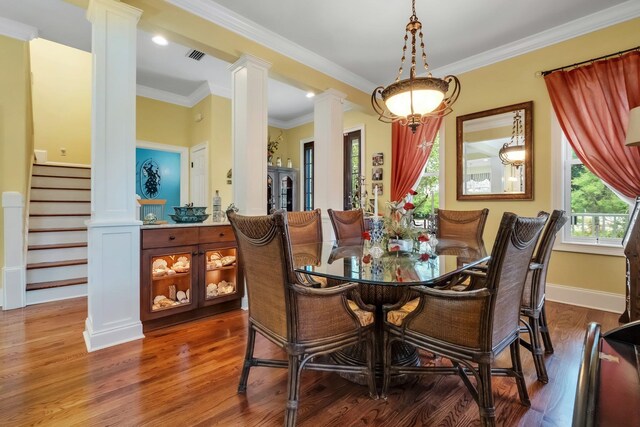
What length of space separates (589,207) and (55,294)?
5.95m

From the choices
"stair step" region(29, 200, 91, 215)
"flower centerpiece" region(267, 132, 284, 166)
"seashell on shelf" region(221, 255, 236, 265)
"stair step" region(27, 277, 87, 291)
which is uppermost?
"flower centerpiece" region(267, 132, 284, 166)

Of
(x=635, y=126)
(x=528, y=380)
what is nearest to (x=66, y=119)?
(x=528, y=380)

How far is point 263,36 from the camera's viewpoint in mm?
3303

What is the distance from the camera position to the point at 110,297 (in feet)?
7.58

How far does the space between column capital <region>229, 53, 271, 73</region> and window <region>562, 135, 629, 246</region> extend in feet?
11.1

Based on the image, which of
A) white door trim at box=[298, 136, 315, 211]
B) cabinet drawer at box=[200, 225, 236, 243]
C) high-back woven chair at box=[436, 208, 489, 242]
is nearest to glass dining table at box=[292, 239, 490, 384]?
high-back woven chair at box=[436, 208, 489, 242]

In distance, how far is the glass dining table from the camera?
146 cm

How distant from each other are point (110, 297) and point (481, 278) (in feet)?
8.65

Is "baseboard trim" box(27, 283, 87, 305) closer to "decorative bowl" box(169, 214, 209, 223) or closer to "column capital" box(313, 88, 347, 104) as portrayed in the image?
"decorative bowl" box(169, 214, 209, 223)

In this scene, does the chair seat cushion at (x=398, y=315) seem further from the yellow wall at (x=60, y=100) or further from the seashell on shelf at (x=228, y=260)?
the yellow wall at (x=60, y=100)

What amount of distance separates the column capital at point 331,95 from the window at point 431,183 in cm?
149

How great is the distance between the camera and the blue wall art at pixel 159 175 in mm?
5863

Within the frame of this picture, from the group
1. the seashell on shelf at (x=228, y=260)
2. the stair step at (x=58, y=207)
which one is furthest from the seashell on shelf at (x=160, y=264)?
the stair step at (x=58, y=207)

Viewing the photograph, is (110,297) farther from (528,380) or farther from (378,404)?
(528,380)
